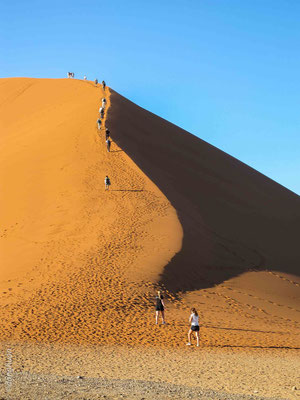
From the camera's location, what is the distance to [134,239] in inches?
984

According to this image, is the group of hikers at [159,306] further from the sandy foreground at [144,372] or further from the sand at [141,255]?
the sandy foreground at [144,372]

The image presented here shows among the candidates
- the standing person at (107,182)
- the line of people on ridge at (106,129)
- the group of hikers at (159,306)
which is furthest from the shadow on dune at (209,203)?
the standing person at (107,182)

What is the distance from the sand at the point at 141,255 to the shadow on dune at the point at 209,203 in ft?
0.43

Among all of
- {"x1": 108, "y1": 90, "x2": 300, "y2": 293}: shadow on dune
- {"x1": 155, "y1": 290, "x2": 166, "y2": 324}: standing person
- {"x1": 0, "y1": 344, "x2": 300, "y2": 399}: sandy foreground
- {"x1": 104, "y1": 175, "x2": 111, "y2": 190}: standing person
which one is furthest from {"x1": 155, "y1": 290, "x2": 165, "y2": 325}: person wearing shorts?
{"x1": 104, "y1": 175, "x2": 111, "y2": 190}: standing person

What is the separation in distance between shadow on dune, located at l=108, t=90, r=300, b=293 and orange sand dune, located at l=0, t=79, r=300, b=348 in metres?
0.12

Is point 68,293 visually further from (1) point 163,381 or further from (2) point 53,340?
(1) point 163,381

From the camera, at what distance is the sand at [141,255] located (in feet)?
49.5

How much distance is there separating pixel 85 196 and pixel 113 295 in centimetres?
1032

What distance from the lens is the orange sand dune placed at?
1847 centimetres

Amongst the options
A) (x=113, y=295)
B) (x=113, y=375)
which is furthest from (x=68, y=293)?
(x=113, y=375)

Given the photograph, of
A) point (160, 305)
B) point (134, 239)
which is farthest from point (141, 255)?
point (160, 305)

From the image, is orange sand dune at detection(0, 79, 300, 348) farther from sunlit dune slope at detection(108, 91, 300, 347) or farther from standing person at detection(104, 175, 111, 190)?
standing person at detection(104, 175, 111, 190)

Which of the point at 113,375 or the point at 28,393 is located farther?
the point at 113,375

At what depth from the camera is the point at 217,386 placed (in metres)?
11.2
